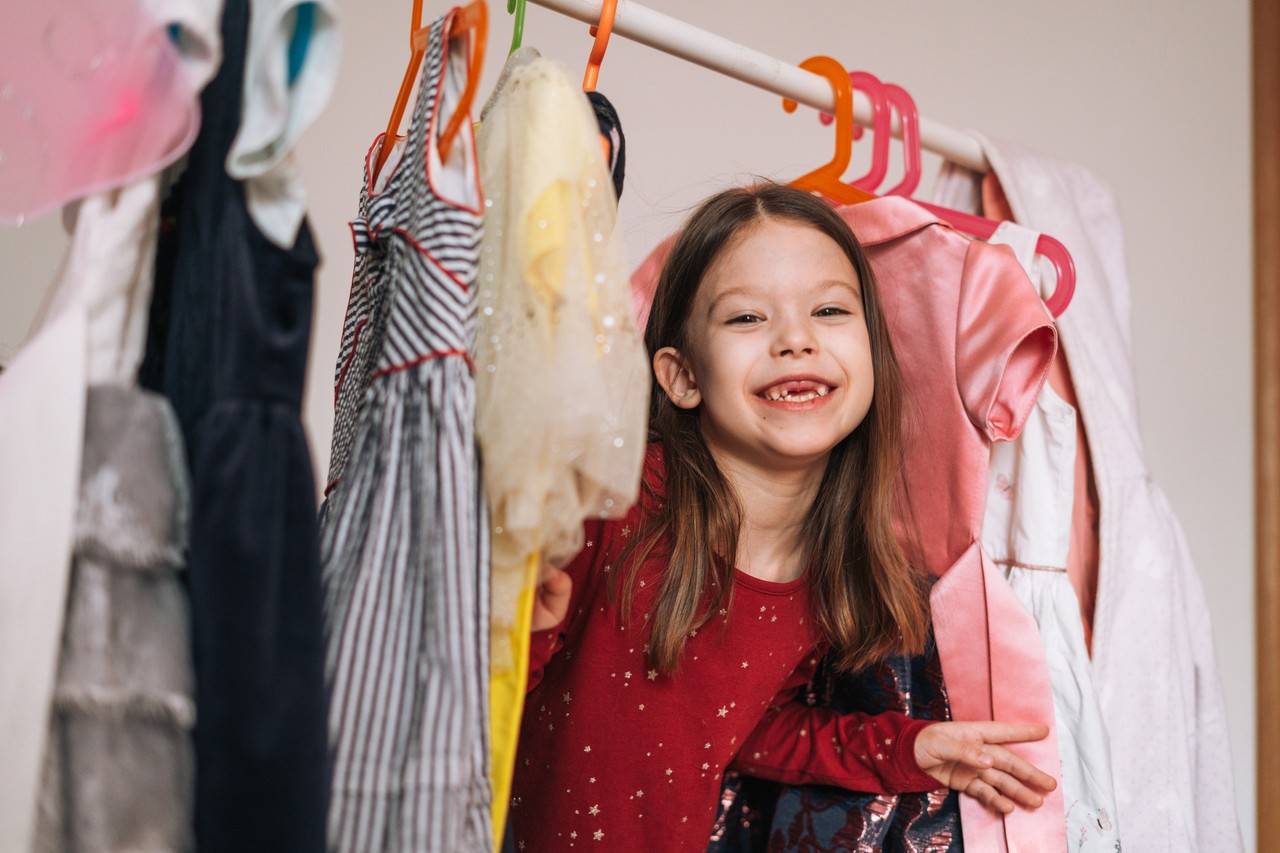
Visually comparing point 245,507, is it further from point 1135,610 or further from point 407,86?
point 1135,610

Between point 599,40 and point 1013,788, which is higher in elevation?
point 599,40

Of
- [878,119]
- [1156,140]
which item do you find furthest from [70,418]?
[1156,140]

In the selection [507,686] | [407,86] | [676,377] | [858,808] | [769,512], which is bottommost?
[858,808]

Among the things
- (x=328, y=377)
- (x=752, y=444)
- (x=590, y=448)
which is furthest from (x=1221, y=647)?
(x=590, y=448)

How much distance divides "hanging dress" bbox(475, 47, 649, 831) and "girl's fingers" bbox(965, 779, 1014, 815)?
19.9 inches

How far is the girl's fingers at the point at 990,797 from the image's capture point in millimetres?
963

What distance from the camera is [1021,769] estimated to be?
0.95 metres

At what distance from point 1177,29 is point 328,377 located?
141cm

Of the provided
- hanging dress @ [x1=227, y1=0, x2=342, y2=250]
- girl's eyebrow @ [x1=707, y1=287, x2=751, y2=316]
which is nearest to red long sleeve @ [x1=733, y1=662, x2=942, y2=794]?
girl's eyebrow @ [x1=707, y1=287, x2=751, y2=316]

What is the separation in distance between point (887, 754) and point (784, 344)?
1.21 ft

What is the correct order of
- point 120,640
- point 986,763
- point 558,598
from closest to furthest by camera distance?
point 120,640
point 558,598
point 986,763

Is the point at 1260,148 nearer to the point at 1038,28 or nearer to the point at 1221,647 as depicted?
the point at 1038,28

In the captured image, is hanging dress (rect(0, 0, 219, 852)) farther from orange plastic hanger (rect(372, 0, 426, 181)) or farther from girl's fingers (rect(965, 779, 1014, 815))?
girl's fingers (rect(965, 779, 1014, 815))

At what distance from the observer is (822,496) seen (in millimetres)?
1146
